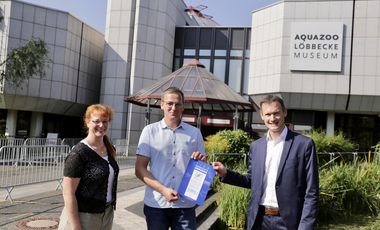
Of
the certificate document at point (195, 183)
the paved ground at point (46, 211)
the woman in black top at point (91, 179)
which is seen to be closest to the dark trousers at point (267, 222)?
the certificate document at point (195, 183)

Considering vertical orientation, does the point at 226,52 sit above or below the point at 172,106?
above

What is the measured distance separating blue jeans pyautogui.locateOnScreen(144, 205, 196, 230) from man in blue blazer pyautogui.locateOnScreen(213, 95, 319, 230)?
1.73ft

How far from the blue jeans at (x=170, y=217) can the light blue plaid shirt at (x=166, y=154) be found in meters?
0.05

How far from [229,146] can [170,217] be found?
9.55m

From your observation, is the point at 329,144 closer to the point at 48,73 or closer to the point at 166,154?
the point at 166,154

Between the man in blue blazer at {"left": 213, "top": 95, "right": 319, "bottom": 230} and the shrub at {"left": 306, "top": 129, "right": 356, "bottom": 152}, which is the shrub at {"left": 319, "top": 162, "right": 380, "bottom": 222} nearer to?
the man in blue blazer at {"left": 213, "top": 95, "right": 319, "bottom": 230}

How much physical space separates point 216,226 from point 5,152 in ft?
22.0

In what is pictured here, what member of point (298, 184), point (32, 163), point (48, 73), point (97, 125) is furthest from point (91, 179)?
point (48, 73)

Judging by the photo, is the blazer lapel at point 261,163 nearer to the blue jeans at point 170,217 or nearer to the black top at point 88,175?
the blue jeans at point 170,217

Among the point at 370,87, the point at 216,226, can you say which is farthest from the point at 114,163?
the point at 370,87

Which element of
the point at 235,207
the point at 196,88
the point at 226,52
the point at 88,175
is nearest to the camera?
the point at 88,175

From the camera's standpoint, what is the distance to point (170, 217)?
3.76 meters

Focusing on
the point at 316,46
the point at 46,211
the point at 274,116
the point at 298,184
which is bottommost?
the point at 46,211

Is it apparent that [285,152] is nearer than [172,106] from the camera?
Yes
